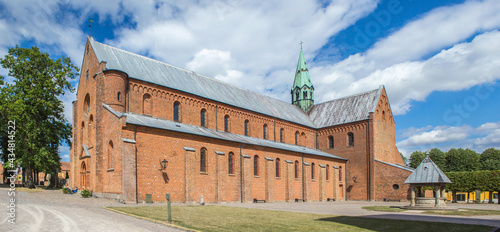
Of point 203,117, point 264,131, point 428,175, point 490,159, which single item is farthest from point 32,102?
point 490,159

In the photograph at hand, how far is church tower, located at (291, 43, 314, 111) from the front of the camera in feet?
192

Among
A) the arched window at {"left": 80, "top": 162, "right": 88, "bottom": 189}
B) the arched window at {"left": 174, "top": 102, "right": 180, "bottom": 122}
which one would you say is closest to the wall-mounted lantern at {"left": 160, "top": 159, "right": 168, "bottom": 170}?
the arched window at {"left": 174, "top": 102, "right": 180, "bottom": 122}

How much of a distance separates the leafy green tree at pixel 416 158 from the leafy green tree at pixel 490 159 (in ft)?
36.2

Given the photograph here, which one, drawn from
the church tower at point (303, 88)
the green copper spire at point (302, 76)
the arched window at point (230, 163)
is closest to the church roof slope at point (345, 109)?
the church tower at point (303, 88)

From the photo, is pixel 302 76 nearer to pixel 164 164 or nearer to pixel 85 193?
pixel 164 164

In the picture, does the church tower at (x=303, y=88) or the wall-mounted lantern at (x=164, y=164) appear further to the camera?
the church tower at (x=303, y=88)

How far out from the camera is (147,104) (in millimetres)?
33031

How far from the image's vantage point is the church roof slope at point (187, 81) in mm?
33156

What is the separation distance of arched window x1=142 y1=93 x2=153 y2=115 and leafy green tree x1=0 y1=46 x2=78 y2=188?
35.3 feet

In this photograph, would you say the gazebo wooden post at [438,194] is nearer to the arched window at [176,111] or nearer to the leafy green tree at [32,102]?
the arched window at [176,111]

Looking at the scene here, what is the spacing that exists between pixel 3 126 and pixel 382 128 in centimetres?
4591

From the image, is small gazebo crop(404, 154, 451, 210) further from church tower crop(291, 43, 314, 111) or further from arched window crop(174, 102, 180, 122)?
church tower crop(291, 43, 314, 111)

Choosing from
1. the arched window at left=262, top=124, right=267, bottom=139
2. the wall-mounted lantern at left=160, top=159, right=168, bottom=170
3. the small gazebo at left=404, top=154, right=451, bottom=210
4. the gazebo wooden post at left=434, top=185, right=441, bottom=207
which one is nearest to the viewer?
the gazebo wooden post at left=434, top=185, right=441, bottom=207

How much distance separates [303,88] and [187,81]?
25311 mm
